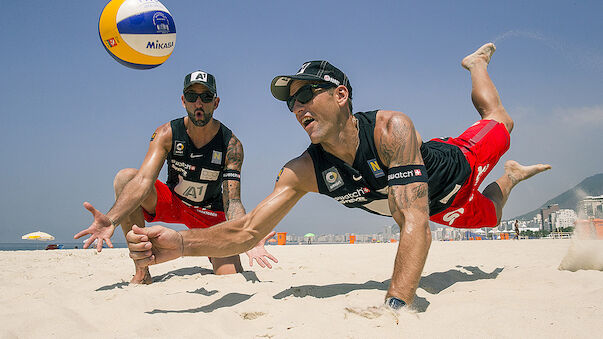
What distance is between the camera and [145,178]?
14.4ft

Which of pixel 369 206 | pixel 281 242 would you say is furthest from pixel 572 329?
pixel 281 242

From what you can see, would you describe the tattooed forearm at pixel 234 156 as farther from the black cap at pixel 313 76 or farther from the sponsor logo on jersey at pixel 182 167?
the black cap at pixel 313 76

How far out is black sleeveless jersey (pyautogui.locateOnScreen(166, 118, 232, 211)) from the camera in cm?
488

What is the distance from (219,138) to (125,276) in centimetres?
201

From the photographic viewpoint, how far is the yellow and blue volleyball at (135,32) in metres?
4.77

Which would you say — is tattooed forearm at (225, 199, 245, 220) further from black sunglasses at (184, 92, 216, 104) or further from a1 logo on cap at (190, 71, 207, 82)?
a1 logo on cap at (190, 71, 207, 82)

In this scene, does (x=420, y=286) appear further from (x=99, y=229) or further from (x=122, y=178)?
(x=122, y=178)

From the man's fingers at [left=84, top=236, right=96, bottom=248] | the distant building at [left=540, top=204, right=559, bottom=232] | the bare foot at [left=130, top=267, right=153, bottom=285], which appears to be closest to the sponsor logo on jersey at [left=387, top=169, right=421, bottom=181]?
the man's fingers at [left=84, top=236, right=96, bottom=248]

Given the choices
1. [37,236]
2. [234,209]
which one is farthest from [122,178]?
[37,236]

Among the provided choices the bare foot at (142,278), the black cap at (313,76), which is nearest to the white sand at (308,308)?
the bare foot at (142,278)

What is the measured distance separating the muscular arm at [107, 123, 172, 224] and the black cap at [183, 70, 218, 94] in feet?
2.06

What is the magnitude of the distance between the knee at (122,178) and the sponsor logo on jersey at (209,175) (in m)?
0.79

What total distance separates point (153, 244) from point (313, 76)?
1630 mm

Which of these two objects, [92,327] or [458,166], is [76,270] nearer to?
[92,327]
